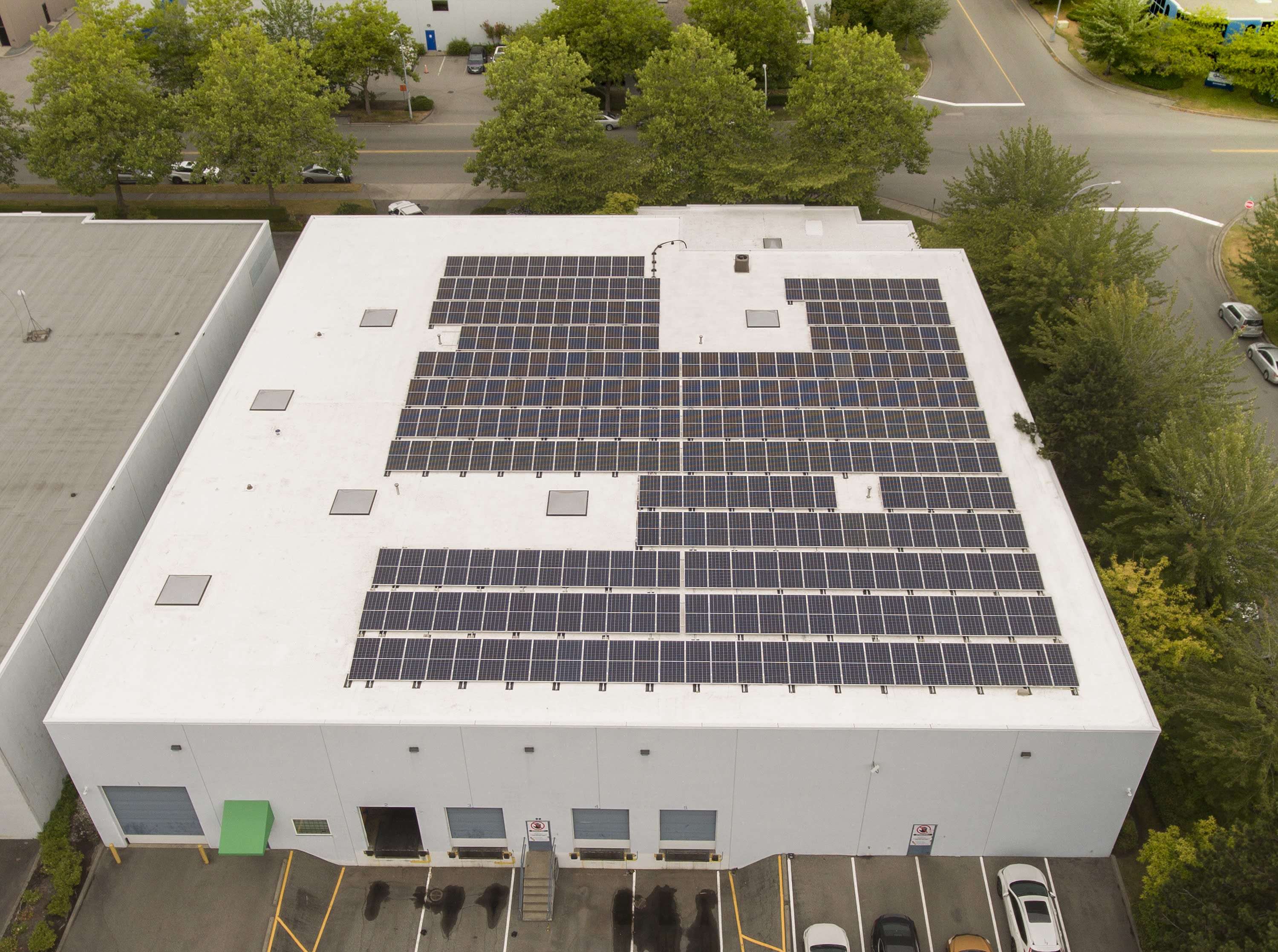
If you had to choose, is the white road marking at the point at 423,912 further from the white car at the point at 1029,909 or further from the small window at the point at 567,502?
the white car at the point at 1029,909

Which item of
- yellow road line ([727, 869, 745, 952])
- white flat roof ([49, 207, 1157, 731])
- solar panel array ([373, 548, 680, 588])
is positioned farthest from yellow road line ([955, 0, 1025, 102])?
yellow road line ([727, 869, 745, 952])

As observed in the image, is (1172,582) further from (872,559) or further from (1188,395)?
(872,559)

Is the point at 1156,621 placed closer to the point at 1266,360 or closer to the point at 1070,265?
the point at 1070,265


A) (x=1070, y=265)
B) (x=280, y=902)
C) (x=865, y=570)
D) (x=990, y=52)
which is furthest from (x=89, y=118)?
(x=990, y=52)

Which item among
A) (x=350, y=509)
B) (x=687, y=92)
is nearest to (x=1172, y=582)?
(x=350, y=509)

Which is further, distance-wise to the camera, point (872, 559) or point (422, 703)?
point (872, 559)

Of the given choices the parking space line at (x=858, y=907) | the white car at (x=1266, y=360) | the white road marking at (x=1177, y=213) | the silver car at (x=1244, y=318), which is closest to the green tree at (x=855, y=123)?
the white road marking at (x=1177, y=213)

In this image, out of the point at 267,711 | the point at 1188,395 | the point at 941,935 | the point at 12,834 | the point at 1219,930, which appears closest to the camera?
the point at 1219,930
